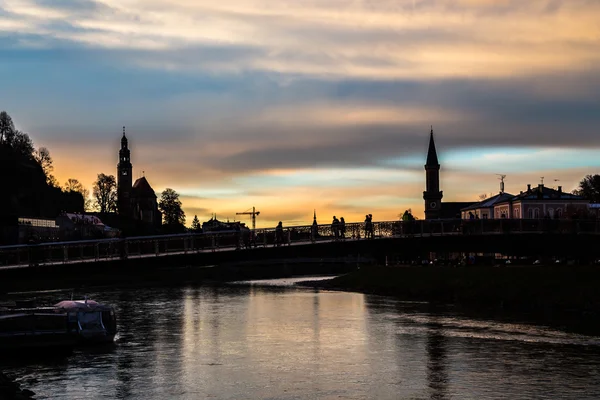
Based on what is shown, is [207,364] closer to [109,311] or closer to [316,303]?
[109,311]

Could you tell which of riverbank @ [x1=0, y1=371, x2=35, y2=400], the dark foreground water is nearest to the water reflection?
the dark foreground water

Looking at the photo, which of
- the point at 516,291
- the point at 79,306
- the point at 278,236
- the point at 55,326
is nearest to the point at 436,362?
the point at 278,236

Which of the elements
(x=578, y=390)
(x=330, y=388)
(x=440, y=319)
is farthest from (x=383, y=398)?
(x=440, y=319)

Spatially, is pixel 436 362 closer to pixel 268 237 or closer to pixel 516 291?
pixel 268 237

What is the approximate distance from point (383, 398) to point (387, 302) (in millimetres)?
55636

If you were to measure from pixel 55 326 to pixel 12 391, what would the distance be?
19.6 m

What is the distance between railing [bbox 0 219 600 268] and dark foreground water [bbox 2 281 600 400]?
6.15m

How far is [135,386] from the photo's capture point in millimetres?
47438

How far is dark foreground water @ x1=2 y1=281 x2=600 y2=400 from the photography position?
46.3 metres

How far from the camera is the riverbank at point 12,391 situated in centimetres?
4084

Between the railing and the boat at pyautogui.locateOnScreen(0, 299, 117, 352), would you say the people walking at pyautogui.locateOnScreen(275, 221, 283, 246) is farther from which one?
the boat at pyautogui.locateOnScreen(0, 299, 117, 352)

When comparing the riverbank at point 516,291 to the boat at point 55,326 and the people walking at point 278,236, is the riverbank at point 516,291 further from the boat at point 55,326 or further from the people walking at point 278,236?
the boat at point 55,326

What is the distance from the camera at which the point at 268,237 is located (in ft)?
230

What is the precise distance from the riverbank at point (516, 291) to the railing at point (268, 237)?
6862mm
